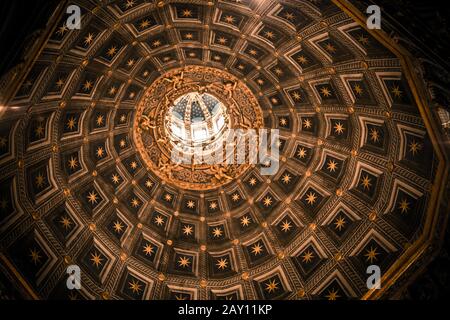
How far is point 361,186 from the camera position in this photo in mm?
21094

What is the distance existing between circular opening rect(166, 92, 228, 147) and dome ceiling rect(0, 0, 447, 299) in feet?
4.78

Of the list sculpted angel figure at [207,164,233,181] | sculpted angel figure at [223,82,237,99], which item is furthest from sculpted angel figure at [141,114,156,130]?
sculpted angel figure at [223,82,237,99]

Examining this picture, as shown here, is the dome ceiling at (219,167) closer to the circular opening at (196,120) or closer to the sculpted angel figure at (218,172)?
the sculpted angel figure at (218,172)

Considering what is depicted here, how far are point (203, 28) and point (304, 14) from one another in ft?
16.8

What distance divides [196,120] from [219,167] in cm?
457

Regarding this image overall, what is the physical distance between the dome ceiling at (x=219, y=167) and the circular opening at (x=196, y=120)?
4.78 feet

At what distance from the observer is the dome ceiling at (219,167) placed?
57.9ft

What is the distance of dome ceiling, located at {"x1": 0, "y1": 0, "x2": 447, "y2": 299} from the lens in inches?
695

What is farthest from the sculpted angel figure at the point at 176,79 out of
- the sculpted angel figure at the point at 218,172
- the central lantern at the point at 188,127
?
the sculpted angel figure at the point at 218,172

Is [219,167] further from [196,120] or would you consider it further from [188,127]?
[196,120]
